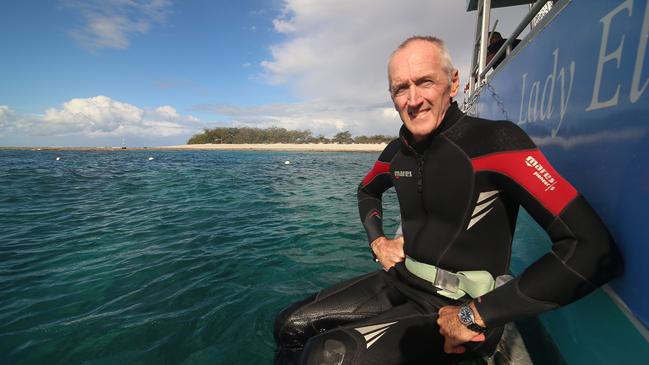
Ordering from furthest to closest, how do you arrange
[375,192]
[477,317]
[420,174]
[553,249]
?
1. [375,192]
2. [420,174]
3. [477,317]
4. [553,249]

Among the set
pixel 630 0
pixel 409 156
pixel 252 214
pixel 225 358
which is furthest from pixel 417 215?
pixel 252 214

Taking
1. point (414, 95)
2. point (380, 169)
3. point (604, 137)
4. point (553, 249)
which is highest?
point (414, 95)

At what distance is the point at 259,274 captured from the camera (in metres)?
4.47

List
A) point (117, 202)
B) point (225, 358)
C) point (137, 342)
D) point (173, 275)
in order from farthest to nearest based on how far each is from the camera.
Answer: point (117, 202) → point (173, 275) → point (137, 342) → point (225, 358)

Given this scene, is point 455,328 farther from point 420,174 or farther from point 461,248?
point 420,174

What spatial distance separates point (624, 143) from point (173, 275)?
4.74m

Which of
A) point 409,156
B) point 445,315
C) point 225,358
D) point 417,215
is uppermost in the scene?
point 409,156

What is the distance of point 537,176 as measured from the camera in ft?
4.57

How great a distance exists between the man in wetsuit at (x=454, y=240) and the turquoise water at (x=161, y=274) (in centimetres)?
138

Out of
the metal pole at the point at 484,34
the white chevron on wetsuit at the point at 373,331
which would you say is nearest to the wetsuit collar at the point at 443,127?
the white chevron on wetsuit at the point at 373,331

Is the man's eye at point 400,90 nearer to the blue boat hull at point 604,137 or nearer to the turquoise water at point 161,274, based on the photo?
the blue boat hull at point 604,137

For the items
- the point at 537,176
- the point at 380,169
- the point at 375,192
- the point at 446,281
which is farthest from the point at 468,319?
the point at 375,192

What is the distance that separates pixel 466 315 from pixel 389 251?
0.82 m

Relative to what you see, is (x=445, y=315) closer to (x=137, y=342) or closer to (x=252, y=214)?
(x=137, y=342)
